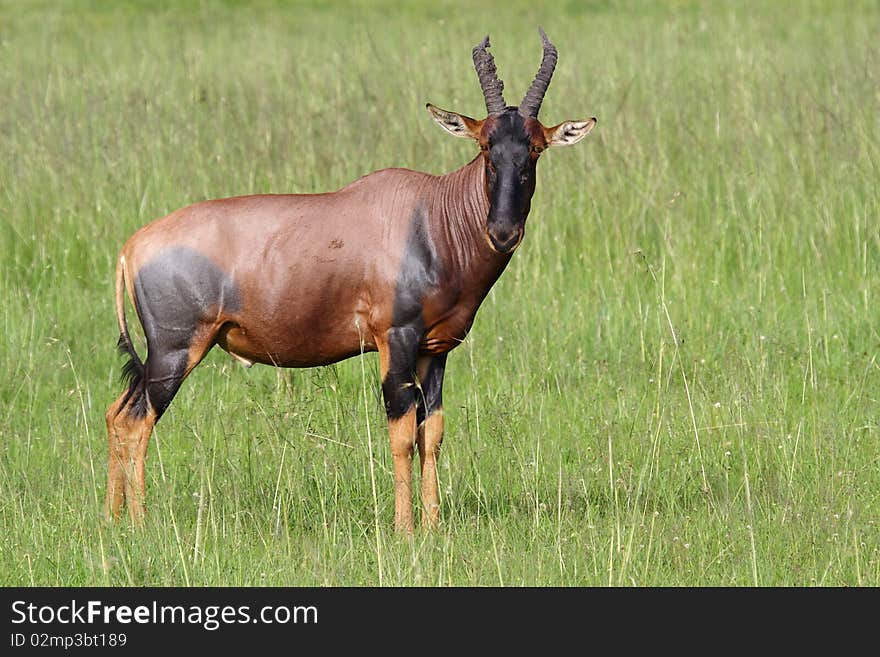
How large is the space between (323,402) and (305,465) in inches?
51.9

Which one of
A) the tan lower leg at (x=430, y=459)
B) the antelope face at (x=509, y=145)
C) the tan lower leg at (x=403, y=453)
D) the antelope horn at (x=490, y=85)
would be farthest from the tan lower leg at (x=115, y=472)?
the antelope horn at (x=490, y=85)

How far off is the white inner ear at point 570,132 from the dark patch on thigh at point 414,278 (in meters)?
0.73

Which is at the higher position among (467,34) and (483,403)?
(467,34)

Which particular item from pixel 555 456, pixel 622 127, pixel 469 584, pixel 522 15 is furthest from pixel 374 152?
pixel 522 15

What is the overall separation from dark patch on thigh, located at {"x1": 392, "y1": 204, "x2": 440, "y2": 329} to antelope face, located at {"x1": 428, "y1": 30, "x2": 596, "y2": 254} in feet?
1.09

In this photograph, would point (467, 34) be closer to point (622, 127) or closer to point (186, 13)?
point (622, 127)

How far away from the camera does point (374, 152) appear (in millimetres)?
11719

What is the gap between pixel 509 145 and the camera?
6.30 metres

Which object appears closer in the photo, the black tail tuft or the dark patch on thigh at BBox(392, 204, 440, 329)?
the dark patch on thigh at BBox(392, 204, 440, 329)

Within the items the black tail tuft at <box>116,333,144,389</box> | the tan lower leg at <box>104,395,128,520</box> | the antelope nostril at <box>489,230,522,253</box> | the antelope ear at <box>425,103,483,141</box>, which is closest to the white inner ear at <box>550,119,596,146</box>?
the antelope ear at <box>425,103,483,141</box>

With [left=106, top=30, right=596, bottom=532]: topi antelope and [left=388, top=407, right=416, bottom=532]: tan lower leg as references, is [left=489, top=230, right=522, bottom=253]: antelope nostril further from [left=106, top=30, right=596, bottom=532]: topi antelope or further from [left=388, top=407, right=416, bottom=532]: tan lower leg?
[left=388, top=407, right=416, bottom=532]: tan lower leg

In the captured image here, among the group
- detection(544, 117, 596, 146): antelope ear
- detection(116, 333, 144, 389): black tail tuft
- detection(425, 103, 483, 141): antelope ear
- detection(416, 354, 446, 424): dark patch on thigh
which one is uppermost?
detection(425, 103, 483, 141): antelope ear

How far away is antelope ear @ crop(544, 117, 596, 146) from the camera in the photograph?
6.52m

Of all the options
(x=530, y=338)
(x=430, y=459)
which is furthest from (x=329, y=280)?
(x=530, y=338)
